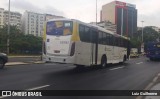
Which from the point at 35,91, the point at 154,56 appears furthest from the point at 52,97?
the point at 154,56

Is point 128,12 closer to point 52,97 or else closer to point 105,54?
point 105,54

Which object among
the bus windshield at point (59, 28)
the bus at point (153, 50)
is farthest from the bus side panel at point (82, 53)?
the bus at point (153, 50)

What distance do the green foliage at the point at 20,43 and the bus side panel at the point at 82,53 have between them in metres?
36.6

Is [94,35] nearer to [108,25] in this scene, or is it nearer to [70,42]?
[70,42]

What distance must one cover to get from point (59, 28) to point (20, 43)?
41.9 m

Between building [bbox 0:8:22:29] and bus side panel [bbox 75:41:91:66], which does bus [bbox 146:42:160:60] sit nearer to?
bus side panel [bbox 75:41:91:66]

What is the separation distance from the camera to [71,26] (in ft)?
54.7

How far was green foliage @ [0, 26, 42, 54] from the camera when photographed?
181ft

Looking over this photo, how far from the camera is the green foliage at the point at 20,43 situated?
55019mm

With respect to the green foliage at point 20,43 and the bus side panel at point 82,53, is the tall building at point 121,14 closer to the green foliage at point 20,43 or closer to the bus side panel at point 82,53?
the green foliage at point 20,43

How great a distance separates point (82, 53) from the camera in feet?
56.7

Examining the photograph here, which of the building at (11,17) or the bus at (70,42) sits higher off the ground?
the building at (11,17)

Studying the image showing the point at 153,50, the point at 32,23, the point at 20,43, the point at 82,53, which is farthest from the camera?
the point at 32,23

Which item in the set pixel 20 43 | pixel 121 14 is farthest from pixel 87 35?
pixel 121 14
